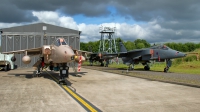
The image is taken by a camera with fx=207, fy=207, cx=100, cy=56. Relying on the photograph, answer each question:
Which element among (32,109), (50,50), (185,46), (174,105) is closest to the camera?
(32,109)

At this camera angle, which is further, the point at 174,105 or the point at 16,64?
the point at 16,64

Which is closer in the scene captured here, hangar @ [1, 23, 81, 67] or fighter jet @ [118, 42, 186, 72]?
fighter jet @ [118, 42, 186, 72]

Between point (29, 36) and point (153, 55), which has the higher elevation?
point (29, 36)

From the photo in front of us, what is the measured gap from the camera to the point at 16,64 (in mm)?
32094

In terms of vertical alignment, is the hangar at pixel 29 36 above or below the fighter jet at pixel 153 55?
above

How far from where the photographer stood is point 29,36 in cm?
3262

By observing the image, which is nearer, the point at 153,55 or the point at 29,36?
the point at 153,55

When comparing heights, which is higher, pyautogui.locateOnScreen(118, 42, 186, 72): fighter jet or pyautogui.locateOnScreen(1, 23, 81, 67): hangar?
pyautogui.locateOnScreen(1, 23, 81, 67): hangar

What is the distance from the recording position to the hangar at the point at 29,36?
3181 centimetres

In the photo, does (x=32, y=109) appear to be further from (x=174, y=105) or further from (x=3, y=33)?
(x=3, y=33)

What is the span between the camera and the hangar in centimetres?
3181

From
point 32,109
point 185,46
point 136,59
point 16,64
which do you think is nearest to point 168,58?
point 136,59

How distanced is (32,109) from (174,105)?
171 inches

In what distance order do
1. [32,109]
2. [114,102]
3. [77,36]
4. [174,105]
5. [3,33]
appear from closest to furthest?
[32,109], [174,105], [114,102], [3,33], [77,36]
